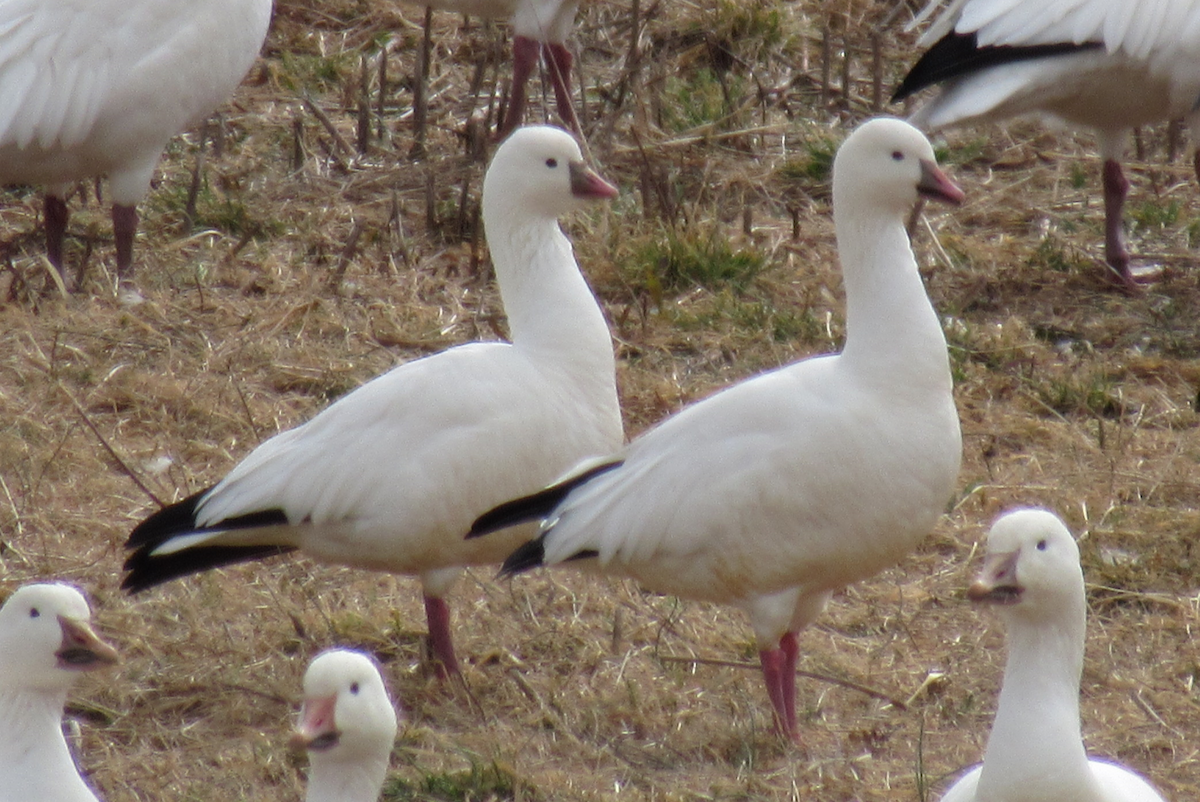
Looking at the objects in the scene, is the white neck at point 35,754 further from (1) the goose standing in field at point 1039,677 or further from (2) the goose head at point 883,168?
(2) the goose head at point 883,168

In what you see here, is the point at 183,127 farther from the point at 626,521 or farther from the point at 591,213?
the point at 626,521

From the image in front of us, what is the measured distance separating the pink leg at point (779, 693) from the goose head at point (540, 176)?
1.09 metres

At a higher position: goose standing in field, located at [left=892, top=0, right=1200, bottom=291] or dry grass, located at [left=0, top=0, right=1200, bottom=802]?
goose standing in field, located at [left=892, top=0, right=1200, bottom=291]

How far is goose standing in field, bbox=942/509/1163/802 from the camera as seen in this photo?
3.03 m

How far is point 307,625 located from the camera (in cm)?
431

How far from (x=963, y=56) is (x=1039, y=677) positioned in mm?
3413

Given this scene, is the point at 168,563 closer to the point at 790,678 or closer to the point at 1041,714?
the point at 790,678

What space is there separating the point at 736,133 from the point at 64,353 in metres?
2.65

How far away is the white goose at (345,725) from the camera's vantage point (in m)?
2.97

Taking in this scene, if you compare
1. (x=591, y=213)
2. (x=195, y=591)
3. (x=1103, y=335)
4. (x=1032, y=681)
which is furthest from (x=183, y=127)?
(x=1032, y=681)

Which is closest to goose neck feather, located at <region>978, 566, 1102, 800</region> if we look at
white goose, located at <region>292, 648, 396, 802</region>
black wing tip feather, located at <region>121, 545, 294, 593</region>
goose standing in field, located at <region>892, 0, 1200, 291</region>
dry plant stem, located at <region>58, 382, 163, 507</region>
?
white goose, located at <region>292, 648, 396, 802</region>

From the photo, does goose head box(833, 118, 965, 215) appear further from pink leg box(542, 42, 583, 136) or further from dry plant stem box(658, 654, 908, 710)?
pink leg box(542, 42, 583, 136)

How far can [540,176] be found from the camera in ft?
14.3

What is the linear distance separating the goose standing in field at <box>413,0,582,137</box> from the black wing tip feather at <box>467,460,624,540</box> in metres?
3.44
